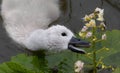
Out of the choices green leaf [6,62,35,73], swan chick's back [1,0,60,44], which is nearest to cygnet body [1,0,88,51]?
swan chick's back [1,0,60,44]

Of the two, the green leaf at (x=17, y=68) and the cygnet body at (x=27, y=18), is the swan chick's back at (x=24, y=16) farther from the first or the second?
the green leaf at (x=17, y=68)

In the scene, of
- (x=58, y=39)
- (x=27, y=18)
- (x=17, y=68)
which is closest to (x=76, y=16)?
(x=27, y=18)

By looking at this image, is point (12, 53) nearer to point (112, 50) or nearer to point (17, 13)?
point (17, 13)

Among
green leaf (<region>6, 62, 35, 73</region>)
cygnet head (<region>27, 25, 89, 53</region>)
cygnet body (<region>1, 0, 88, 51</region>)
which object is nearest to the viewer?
green leaf (<region>6, 62, 35, 73</region>)

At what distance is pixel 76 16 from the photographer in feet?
16.4

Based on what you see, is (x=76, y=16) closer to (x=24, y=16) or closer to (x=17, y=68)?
(x=24, y=16)

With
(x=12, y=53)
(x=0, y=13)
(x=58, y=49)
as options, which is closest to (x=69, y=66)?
(x=58, y=49)

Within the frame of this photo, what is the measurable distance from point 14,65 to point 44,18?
1.50 metres

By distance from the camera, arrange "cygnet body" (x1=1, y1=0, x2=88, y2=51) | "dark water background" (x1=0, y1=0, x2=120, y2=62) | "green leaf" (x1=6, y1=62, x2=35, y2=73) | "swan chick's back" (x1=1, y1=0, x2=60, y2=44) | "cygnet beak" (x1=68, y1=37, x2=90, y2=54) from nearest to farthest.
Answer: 1. "green leaf" (x1=6, y1=62, x2=35, y2=73)
2. "cygnet beak" (x1=68, y1=37, x2=90, y2=54)
3. "cygnet body" (x1=1, y1=0, x2=88, y2=51)
4. "swan chick's back" (x1=1, y1=0, x2=60, y2=44)
5. "dark water background" (x1=0, y1=0, x2=120, y2=62)

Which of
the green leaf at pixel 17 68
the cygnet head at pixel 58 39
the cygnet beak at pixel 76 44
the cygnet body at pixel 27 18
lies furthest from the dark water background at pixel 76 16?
the green leaf at pixel 17 68

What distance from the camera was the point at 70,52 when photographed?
3.32 m

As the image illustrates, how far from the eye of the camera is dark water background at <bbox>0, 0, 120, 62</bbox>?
14.9 feet

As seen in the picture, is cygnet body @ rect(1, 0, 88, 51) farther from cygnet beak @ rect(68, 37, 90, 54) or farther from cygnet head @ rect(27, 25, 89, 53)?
cygnet beak @ rect(68, 37, 90, 54)

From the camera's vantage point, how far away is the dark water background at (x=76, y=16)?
14.9ft
